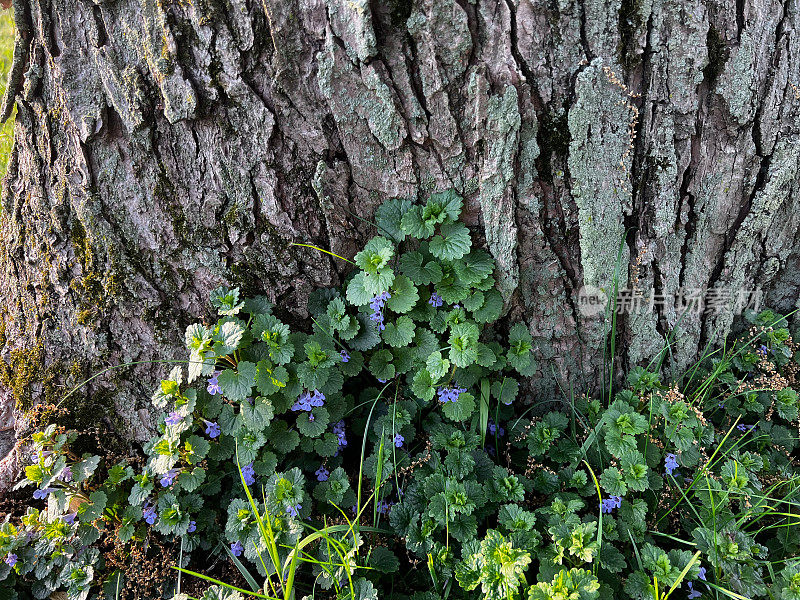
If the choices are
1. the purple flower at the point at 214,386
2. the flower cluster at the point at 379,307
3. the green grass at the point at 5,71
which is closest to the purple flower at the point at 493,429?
the flower cluster at the point at 379,307

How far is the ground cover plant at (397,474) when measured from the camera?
6.16 feet

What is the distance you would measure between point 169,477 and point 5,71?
364cm

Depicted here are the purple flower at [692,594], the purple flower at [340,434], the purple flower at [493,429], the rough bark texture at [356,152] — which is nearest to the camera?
the rough bark texture at [356,152]

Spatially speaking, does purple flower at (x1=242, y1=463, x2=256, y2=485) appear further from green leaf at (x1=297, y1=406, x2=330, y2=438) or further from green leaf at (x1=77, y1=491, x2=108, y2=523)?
green leaf at (x1=77, y1=491, x2=108, y2=523)

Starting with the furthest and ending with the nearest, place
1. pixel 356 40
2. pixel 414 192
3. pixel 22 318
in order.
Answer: pixel 22 318 < pixel 414 192 < pixel 356 40

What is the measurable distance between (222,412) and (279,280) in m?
0.56

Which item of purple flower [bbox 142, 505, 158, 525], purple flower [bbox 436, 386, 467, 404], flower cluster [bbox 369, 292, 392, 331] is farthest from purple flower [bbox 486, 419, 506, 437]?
purple flower [bbox 142, 505, 158, 525]

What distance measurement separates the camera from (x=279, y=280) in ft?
6.98

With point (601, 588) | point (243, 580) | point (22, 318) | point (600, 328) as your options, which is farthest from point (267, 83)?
point (601, 588)

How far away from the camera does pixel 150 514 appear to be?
6.69 ft

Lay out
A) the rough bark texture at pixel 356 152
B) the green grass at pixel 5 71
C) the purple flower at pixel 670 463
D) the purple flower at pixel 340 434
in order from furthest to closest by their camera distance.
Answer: the green grass at pixel 5 71 → the purple flower at pixel 340 434 → the purple flower at pixel 670 463 → the rough bark texture at pixel 356 152

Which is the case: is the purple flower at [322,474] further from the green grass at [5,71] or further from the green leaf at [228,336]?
the green grass at [5,71]

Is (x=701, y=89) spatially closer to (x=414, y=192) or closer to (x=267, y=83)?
(x=414, y=192)

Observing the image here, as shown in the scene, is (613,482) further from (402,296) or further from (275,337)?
(275,337)
